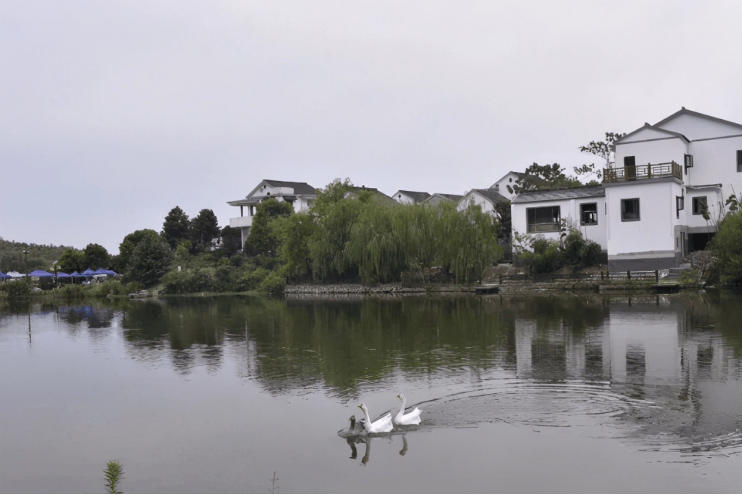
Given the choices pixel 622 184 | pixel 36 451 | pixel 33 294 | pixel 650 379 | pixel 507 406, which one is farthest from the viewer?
pixel 33 294

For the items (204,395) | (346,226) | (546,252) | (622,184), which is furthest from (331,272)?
(204,395)

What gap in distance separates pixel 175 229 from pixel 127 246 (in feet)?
23.0

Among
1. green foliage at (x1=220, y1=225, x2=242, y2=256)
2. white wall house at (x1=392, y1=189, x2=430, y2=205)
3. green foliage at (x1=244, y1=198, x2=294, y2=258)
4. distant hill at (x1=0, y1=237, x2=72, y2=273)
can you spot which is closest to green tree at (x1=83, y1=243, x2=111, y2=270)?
distant hill at (x1=0, y1=237, x2=72, y2=273)

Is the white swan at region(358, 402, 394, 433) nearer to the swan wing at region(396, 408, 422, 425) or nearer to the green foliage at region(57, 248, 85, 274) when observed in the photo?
the swan wing at region(396, 408, 422, 425)

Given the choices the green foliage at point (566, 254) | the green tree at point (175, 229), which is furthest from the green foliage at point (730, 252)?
the green tree at point (175, 229)

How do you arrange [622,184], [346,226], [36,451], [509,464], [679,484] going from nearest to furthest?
[679,484] < [509,464] < [36,451] < [622,184] < [346,226]

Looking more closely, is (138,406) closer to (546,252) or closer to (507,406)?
(507,406)

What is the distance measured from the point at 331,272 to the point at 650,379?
4176 cm

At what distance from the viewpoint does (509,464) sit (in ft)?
32.9

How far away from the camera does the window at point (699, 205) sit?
47003 mm

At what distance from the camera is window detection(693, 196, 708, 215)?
4700cm

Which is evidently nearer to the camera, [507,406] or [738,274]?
[507,406]

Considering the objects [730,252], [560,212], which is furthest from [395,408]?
[560,212]

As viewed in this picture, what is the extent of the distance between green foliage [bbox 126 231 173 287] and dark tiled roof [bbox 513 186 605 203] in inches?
1409
